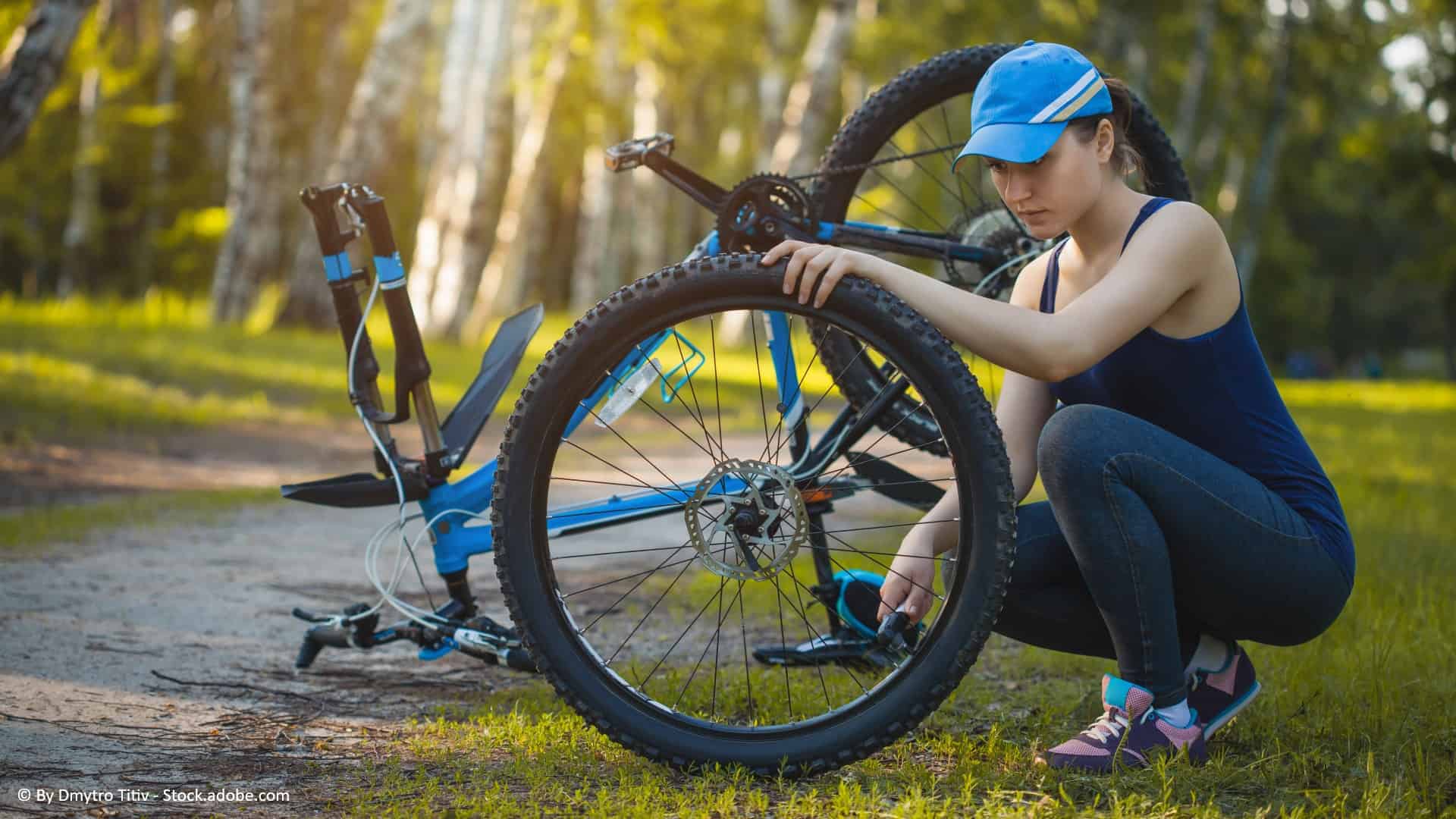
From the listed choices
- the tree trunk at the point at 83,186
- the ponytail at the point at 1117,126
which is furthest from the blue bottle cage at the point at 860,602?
the tree trunk at the point at 83,186

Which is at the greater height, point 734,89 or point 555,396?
point 734,89

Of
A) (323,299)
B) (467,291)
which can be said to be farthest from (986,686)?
(467,291)

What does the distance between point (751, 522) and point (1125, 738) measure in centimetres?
82

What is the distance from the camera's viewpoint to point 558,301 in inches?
1702

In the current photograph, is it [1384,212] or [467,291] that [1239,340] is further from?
[1384,212]

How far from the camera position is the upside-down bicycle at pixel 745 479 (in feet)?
7.93

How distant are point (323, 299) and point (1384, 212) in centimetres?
4594

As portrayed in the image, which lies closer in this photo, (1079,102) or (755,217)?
(1079,102)

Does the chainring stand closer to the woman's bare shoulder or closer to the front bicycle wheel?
the front bicycle wheel

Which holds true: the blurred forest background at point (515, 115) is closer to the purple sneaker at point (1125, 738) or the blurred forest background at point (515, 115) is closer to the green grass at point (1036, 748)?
the green grass at point (1036, 748)

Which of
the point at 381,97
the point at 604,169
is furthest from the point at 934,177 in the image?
the point at 604,169

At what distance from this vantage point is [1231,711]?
266 cm

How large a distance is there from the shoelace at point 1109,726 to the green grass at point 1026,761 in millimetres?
87

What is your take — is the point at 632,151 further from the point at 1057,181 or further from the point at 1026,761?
the point at 1026,761
